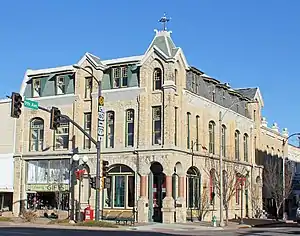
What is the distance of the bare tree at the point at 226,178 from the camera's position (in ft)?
143

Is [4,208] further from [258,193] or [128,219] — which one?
[258,193]

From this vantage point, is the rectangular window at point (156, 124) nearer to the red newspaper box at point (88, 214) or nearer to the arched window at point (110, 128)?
the arched window at point (110, 128)

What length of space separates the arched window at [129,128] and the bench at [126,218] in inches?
207

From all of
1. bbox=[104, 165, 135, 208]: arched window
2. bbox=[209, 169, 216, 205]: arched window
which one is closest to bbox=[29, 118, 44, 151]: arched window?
bbox=[104, 165, 135, 208]: arched window

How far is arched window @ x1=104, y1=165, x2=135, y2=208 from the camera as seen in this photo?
43.0 metres

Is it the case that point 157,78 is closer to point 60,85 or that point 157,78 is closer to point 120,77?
point 120,77

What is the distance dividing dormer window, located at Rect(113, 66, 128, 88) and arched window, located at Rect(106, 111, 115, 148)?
92.1 inches

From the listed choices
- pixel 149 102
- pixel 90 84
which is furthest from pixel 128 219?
pixel 90 84

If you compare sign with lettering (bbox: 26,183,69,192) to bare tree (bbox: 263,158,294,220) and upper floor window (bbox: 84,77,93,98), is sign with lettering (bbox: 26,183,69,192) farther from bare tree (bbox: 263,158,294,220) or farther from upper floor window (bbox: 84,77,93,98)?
bare tree (bbox: 263,158,294,220)

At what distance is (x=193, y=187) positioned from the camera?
4531 cm

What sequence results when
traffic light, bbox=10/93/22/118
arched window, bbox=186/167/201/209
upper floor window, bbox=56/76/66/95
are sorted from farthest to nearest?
upper floor window, bbox=56/76/66/95
arched window, bbox=186/167/201/209
traffic light, bbox=10/93/22/118

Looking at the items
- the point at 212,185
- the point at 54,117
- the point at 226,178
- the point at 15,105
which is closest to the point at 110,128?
the point at 226,178

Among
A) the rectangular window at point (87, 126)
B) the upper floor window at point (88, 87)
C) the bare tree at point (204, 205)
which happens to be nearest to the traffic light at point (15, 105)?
the rectangular window at point (87, 126)

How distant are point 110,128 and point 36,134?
777cm
